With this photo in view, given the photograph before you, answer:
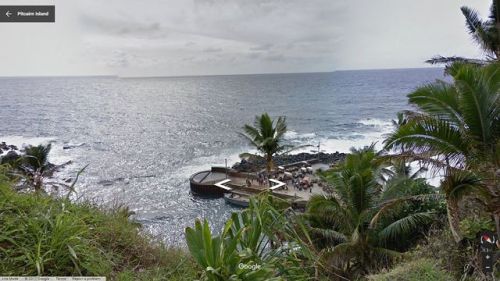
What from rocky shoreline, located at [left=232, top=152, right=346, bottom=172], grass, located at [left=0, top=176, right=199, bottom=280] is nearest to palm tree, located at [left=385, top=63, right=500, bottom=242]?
grass, located at [left=0, top=176, right=199, bottom=280]

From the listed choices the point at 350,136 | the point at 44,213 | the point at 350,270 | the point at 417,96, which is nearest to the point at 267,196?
the point at 44,213

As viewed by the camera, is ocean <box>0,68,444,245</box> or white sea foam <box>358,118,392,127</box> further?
white sea foam <box>358,118,392,127</box>

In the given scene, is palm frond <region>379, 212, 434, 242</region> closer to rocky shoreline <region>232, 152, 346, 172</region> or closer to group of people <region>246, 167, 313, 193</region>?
group of people <region>246, 167, 313, 193</region>

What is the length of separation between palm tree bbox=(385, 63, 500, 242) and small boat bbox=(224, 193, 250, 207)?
17438 mm

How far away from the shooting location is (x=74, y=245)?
6.51 feet

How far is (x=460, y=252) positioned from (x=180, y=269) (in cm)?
406

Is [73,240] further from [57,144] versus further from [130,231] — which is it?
[57,144]

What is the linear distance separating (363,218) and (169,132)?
4778cm

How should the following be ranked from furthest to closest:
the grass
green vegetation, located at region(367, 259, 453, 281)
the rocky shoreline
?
the rocky shoreline, green vegetation, located at region(367, 259, 453, 281), the grass

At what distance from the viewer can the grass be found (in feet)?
6.17

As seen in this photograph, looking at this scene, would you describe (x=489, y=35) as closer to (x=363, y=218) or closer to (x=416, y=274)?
(x=363, y=218)

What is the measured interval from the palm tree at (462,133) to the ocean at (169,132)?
169 inches

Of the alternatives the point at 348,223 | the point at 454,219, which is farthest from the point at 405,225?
the point at 454,219

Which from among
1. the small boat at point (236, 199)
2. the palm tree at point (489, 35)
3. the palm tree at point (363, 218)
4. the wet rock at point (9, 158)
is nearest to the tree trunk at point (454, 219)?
the palm tree at point (363, 218)
